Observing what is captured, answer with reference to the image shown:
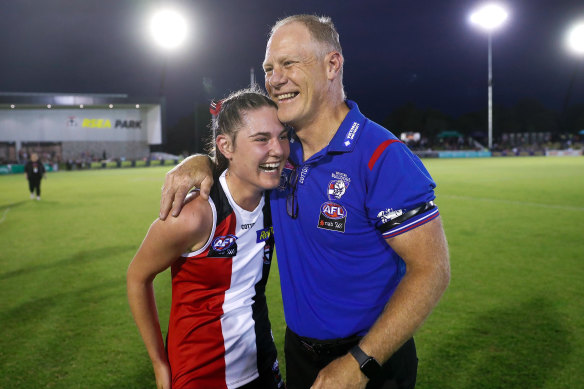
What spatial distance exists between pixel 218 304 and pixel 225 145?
2.71ft

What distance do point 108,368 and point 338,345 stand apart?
9.34 ft

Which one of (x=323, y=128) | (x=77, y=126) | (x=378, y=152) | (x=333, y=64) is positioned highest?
(x=77, y=126)

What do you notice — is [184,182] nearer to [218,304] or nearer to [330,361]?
[218,304]

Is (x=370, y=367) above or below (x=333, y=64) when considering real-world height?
below

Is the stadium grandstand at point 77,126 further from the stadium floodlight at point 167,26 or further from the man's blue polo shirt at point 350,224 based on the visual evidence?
the man's blue polo shirt at point 350,224

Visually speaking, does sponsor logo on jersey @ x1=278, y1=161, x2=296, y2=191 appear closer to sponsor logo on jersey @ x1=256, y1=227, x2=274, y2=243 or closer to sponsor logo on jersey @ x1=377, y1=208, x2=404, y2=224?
sponsor logo on jersey @ x1=256, y1=227, x2=274, y2=243

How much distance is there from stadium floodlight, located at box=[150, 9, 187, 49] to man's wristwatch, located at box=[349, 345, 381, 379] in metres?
44.0

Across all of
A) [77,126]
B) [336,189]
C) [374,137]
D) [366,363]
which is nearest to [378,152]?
[374,137]

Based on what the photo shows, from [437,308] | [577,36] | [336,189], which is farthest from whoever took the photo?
[577,36]

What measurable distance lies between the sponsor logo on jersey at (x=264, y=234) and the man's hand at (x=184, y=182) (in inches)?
14.6

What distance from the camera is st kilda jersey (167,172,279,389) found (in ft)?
7.06

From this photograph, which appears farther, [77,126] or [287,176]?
[77,126]

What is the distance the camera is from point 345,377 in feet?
5.47

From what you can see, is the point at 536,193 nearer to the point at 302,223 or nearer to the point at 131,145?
the point at 302,223
